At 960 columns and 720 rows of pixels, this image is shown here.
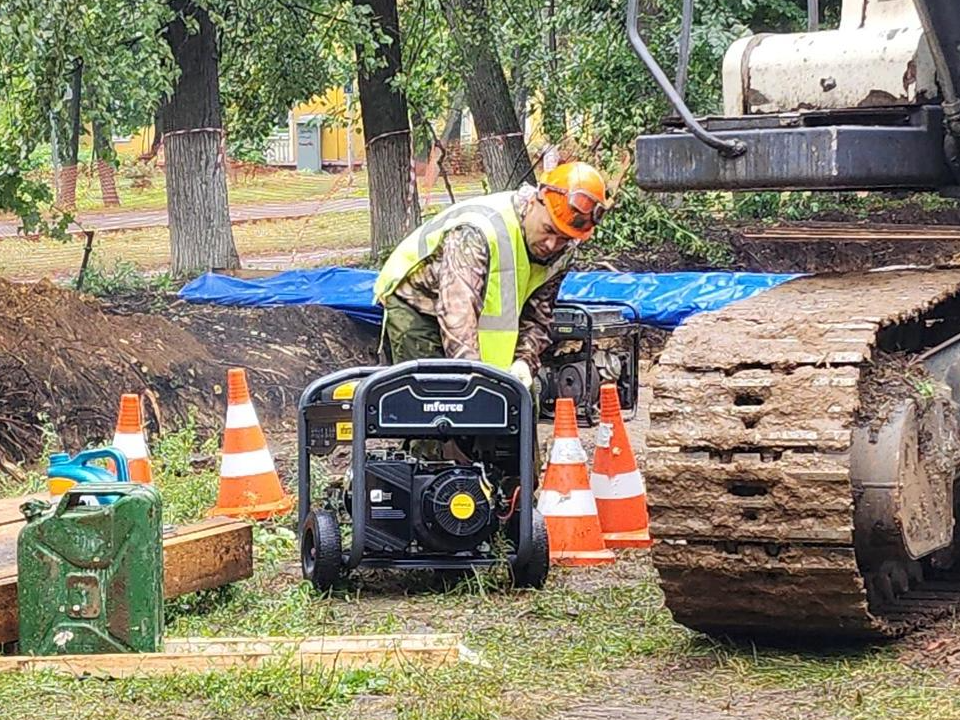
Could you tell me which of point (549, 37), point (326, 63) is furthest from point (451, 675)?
point (549, 37)

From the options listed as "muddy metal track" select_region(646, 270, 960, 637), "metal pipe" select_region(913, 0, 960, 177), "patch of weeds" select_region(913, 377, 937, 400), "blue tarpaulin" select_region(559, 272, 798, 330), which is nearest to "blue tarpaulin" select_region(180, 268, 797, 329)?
"blue tarpaulin" select_region(559, 272, 798, 330)

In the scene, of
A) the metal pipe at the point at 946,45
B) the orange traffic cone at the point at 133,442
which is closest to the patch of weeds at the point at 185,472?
the orange traffic cone at the point at 133,442

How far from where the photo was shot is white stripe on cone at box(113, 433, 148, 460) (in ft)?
29.6

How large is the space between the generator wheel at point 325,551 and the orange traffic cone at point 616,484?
59.8 inches

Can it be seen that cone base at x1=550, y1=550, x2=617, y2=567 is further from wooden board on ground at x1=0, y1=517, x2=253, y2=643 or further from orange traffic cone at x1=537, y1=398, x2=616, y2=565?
wooden board on ground at x1=0, y1=517, x2=253, y2=643

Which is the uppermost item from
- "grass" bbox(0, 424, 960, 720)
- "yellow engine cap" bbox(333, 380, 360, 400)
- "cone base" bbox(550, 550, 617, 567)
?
"yellow engine cap" bbox(333, 380, 360, 400)

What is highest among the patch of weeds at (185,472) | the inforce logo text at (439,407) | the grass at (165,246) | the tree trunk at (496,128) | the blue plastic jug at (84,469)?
the tree trunk at (496,128)

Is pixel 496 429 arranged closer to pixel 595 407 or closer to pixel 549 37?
pixel 595 407

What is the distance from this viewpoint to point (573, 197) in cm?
779

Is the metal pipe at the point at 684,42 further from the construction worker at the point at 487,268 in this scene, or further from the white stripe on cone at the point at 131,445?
the white stripe on cone at the point at 131,445

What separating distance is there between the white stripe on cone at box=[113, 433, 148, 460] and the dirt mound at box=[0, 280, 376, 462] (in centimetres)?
146

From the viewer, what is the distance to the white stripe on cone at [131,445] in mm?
9016

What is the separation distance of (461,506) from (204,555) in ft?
3.25

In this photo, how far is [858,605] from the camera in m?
5.66
